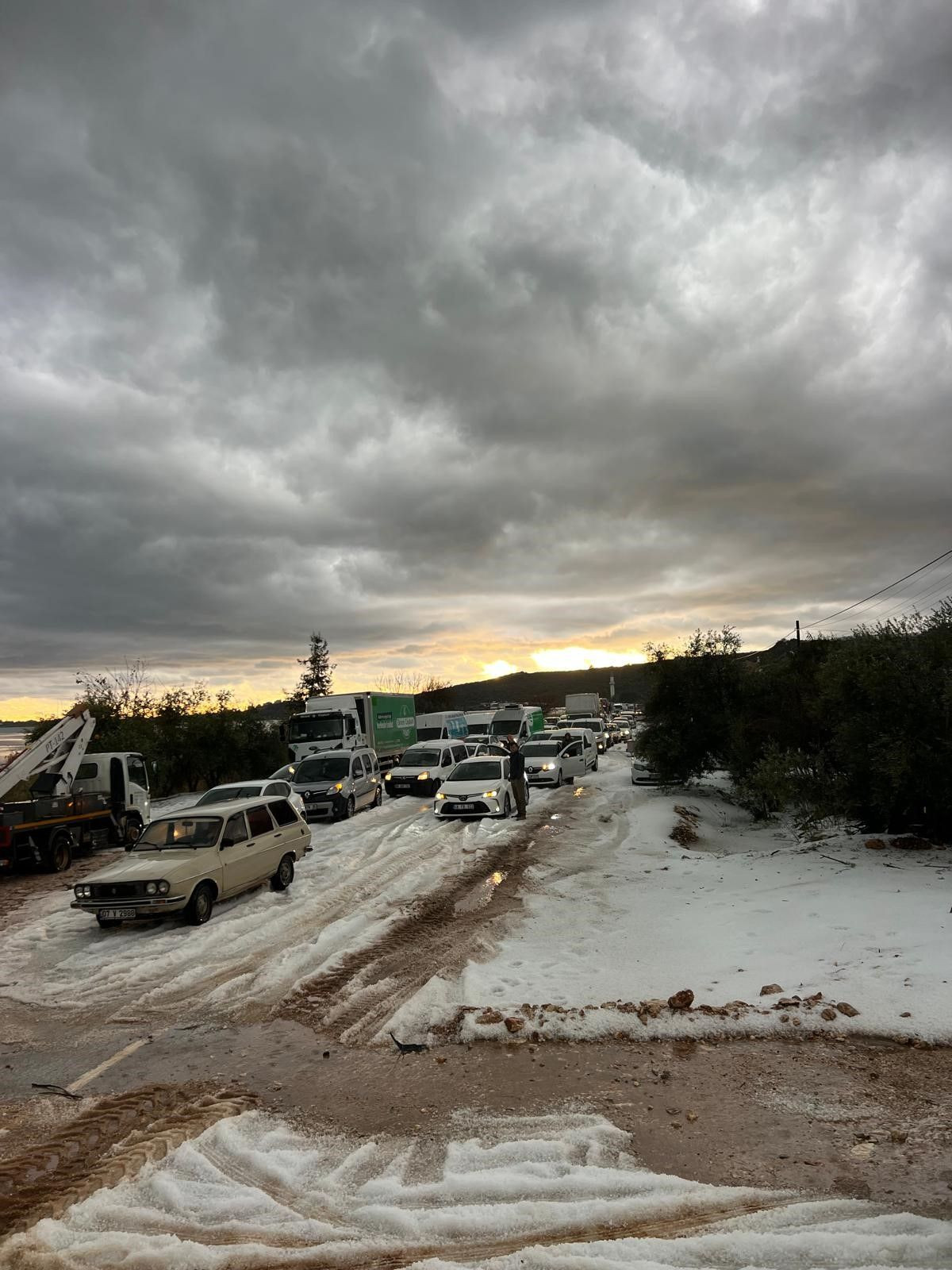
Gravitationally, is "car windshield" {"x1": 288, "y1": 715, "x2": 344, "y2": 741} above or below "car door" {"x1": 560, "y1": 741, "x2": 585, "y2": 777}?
above

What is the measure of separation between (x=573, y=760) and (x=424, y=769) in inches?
279

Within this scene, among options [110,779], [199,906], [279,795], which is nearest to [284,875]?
[199,906]

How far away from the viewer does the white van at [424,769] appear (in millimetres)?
25469

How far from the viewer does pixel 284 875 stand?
13.3 meters

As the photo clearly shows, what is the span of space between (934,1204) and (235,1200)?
12.5 ft

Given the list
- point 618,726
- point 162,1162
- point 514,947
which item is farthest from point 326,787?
point 618,726

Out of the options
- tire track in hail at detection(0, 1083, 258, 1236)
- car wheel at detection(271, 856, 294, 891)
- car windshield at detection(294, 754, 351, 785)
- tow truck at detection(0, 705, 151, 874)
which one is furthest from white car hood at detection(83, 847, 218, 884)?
car windshield at detection(294, 754, 351, 785)

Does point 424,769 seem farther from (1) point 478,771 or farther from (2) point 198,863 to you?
(2) point 198,863

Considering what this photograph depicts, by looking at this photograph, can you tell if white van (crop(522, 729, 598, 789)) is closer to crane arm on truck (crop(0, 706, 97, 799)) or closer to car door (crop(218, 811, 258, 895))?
crane arm on truck (crop(0, 706, 97, 799))

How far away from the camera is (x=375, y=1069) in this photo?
6.41 meters

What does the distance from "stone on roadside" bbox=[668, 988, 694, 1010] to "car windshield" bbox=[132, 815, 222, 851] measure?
7462 mm

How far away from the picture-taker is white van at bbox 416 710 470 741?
39.3 m

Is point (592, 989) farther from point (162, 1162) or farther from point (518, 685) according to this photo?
point (518, 685)

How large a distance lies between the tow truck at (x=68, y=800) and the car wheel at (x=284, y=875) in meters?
6.76
